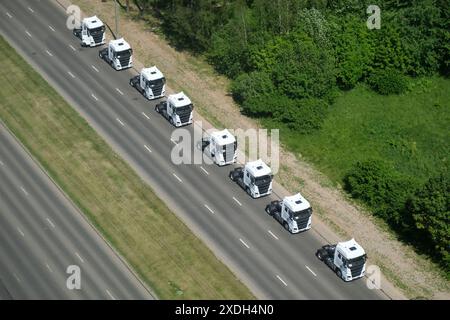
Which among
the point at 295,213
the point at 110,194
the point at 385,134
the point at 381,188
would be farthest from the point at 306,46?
the point at 110,194

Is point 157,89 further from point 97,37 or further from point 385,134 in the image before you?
point 385,134

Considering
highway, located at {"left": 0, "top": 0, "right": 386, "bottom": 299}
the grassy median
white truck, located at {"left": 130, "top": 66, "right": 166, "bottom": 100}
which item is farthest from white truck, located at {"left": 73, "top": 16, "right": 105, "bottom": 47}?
white truck, located at {"left": 130, "top": 66, "right": 166, "bottom": 100}

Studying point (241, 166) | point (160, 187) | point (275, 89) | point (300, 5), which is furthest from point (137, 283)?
point (300, 5)

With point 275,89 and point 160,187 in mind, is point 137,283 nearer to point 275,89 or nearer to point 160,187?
point 160,187

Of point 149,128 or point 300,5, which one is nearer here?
point 149,128

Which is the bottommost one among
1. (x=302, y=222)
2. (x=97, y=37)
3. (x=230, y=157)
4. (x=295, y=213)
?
(x=302, y=222)

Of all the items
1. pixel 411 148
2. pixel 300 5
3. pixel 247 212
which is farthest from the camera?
pixel 300 5

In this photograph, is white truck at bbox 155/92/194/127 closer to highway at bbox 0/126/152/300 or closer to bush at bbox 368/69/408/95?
highway at bbox 0/126/152/300
